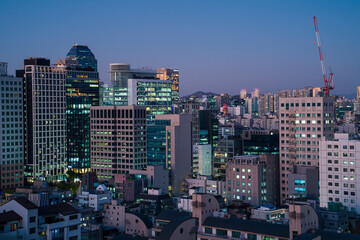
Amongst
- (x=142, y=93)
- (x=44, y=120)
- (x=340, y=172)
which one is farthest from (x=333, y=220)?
(x=142, y=93)

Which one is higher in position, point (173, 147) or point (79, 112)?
point (79, 112)

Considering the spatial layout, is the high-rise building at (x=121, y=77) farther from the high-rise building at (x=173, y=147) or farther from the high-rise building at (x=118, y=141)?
the high-rise building at (x=173, y=147)

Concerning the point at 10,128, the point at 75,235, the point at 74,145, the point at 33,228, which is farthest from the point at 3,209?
the point at 74,145

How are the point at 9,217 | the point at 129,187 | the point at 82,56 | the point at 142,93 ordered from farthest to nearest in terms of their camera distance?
1. the point at 82,56
2. the point at 142,93
3. the point at 129,187
4. the point at 9,217

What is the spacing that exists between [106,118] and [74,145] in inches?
758

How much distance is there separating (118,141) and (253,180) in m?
28.9

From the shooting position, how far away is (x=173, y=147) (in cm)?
9325

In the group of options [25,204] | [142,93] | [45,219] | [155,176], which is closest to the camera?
[25,204]

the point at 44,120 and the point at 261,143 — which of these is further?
the point at 261,143

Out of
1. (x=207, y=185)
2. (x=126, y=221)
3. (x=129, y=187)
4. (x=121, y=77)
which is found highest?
(x=121, y=77)

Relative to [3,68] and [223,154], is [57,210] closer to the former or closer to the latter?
[223,154]

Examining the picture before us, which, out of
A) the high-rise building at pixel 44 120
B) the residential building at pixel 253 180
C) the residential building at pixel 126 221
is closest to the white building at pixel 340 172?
the residential building at pixel 253 180

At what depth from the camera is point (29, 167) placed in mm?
98750

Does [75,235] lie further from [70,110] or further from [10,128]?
[70,110]
